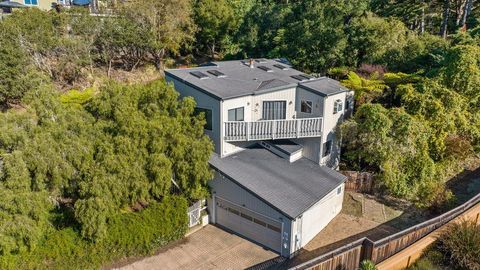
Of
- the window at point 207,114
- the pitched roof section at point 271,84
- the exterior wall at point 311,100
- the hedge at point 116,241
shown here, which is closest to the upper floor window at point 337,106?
the exterior wall at point 311,100

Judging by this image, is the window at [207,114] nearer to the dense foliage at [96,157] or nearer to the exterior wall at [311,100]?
the dense foliage at [96,157]

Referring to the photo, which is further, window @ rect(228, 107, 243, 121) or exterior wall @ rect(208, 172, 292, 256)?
window @ rect(228, 107, 243, 121)

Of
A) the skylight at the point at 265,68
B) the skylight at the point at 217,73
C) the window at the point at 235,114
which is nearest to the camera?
the window at the point at 235,114

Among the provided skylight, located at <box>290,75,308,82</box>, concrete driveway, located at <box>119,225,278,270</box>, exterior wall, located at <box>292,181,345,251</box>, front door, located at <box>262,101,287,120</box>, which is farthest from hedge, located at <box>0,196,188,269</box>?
skylight, located at <box>290,75,308,82</box>

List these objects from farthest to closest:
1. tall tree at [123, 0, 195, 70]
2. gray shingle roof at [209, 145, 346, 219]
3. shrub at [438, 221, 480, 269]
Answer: tall tree at [123, 0, 195, 70], gray shingle roof at [209, 145, 346, 219], shrub at [438, 221, 480, 269]

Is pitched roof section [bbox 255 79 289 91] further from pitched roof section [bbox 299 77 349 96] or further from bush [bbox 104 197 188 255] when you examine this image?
bush [bbox 104 197 188 255]

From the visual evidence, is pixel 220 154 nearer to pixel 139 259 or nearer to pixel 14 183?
pixel 139 259

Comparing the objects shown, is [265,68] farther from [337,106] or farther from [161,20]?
[161,20]
